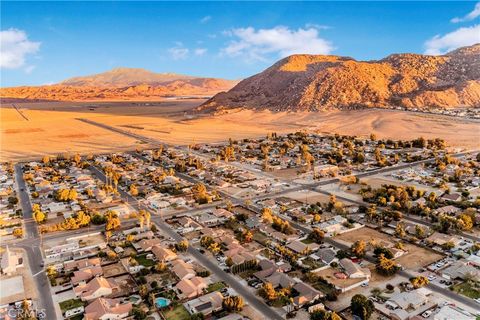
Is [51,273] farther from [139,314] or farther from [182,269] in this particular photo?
[182,269]

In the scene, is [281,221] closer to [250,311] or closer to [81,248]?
[250,311]

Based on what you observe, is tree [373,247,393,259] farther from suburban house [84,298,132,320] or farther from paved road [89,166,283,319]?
suburban house [84,298,132,320]

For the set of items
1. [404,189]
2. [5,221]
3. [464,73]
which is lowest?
[5,221]

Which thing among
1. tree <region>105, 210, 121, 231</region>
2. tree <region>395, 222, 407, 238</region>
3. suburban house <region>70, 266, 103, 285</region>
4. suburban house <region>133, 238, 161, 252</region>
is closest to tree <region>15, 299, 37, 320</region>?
suburban house <region>70, 266, 103, 285</region>

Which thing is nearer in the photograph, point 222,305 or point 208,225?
point 222,305

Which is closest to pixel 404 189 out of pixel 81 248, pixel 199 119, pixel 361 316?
pixel 361 316

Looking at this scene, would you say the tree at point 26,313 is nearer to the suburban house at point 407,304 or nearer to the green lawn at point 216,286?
the green lawn at point 216,286

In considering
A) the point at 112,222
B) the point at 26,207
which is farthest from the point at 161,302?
the point at 26,207

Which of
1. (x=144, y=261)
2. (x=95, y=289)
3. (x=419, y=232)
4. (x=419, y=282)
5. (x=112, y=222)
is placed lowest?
(x=144, y=261)
